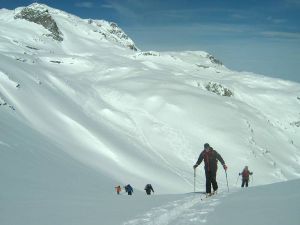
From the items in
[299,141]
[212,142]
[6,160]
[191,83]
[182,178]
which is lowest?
[6,160]

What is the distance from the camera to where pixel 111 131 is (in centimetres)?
4606

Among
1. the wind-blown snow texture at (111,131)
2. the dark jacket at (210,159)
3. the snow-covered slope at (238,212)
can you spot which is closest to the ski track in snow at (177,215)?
the snow-covered slope at (238,212)

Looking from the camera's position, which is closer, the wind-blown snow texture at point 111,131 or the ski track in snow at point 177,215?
the ski track in snow at point 177,215

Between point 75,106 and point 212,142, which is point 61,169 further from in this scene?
point 212,142

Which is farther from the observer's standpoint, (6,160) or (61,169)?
(61,169)

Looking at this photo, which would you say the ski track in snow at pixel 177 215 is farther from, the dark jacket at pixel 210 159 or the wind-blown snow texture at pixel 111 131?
the dark jacket at pixel 210 159

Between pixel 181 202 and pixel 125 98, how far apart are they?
4934cm

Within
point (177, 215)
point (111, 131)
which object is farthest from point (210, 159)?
point (111, 131)

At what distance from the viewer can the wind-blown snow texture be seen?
16.5 meters

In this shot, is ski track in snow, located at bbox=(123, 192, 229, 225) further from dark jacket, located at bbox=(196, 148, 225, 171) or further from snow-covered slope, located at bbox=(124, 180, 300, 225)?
dark jacket, located at bbox=(196, 148, 225, 171)

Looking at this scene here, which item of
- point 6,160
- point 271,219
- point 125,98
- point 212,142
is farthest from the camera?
point 125,98

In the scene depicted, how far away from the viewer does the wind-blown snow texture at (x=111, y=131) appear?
16.5m

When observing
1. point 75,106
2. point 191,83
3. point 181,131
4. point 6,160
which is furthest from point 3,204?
point 191,83

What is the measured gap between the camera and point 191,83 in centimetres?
7775
